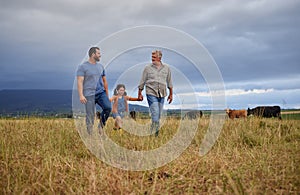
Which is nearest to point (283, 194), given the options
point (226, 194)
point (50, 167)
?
point (226, 194)

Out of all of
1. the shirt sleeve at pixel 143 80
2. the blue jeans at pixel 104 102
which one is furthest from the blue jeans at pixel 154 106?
the blue jeans at pixel 104 102

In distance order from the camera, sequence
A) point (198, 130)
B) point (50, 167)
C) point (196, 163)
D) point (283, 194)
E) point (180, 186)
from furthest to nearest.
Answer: point (198, 130) < point (196, 163) < point (50, 167) < point (180, 186) < point (283, 194)

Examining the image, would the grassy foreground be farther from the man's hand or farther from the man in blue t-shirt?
the man in blue t-shirt

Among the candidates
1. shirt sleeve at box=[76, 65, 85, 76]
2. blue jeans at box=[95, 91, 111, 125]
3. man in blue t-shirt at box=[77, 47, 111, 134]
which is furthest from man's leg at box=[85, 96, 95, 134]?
shirt sleeve at box=[76, 65, 85, 76]

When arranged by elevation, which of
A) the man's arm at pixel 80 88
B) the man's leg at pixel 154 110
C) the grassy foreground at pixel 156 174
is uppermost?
the man's arm at pixel 80 88

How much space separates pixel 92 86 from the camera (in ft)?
21.9

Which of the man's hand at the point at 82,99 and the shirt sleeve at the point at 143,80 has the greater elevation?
the shirt sleeve at the point at 143,80

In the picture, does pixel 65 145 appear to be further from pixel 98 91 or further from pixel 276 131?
pixel 276 131

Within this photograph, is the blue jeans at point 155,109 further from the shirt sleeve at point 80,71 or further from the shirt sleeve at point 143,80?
the shirt sleeve at point 80,71

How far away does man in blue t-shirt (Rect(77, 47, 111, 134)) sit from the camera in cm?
659

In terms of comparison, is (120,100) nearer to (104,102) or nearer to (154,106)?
(154,106)

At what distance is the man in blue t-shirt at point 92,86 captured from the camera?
21.6 ft

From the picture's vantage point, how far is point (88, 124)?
6863 millimetres

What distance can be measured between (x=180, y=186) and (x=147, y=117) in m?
4.87
